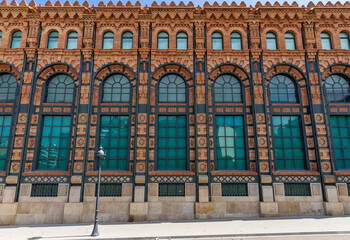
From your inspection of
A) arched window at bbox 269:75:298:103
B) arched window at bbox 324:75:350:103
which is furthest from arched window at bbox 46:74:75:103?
arched window at bbox 324:75:350:103

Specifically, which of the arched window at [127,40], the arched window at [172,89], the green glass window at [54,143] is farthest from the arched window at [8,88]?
the arched window at [172,89]

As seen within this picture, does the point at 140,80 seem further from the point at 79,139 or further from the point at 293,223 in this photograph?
the point at 293,223

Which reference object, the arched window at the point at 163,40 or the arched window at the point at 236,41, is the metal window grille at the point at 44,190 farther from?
the arched window at the point at 236,41

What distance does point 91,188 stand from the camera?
13367mm

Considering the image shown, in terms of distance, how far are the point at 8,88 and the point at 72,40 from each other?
564 cm

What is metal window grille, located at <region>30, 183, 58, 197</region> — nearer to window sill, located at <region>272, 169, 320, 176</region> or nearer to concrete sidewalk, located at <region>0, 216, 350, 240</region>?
concrete sidewalk, located at <region>0, 216, 350, 240</region>

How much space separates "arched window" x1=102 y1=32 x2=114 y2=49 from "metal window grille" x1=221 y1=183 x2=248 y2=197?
1283 centimetres

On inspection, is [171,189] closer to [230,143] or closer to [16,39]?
[230,143]

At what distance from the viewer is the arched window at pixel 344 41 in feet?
52.2

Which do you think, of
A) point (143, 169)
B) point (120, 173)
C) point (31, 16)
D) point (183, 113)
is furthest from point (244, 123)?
point (31, 16)

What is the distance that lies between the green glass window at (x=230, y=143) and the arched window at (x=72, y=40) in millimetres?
11774

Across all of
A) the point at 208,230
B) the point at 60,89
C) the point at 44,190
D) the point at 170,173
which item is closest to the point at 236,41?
the point at 170,173

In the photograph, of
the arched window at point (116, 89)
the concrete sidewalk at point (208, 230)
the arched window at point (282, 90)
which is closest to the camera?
the concrete sidewalk at point (208, 230)

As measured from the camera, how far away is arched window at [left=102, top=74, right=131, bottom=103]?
1515cm
